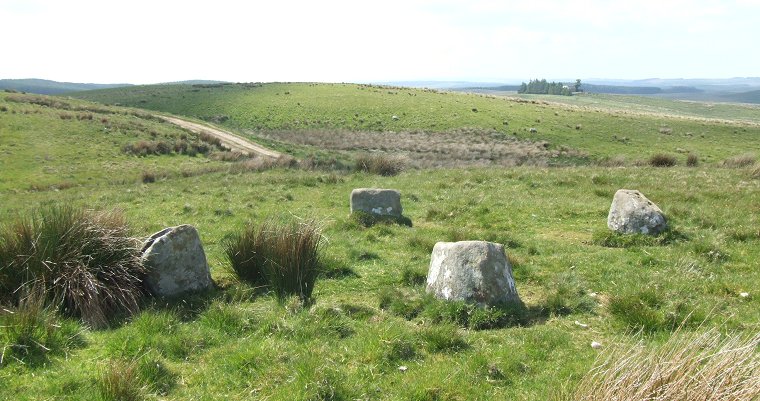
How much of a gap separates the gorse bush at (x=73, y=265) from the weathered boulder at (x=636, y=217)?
10998 mm

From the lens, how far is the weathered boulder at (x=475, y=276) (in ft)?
27.3

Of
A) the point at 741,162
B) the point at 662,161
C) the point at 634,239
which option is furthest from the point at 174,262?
the point at 741,162

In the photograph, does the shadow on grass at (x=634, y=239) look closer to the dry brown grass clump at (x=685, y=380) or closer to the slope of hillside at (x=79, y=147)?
the dry brown grass clump at (x=685, y=380)

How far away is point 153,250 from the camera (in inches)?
350

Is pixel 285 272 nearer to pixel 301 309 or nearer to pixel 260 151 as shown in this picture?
pixel 301 309

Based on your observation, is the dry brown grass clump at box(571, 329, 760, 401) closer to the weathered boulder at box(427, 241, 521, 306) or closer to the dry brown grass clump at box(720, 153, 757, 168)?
the weathered boulder at box(427, 241, 521, 306)

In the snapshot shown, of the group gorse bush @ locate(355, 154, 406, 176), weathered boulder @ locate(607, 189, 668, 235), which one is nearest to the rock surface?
weathered boulder @ locate(607, 189, 668, 235)

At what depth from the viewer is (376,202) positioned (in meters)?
15.5

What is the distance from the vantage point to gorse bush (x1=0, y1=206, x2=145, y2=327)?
25.8ft

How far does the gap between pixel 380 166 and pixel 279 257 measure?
20560 millimetres

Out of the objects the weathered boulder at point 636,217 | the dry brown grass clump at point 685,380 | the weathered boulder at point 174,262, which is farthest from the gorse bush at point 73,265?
the weathered boulder at point 636,217

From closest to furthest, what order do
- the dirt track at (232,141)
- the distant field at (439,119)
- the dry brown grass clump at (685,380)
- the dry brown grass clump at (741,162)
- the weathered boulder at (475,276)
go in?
1. the dry brown grass clump at (685,380)
2. the weathered boulder at (475,276)
3. the dry brown grass clump at (741,162)
4. the dirt track at (232,141)
5. the distant field at (439,119)

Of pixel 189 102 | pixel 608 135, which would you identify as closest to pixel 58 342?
pixel 608 135

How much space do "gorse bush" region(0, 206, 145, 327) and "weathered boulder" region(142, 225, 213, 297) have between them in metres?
0.22
